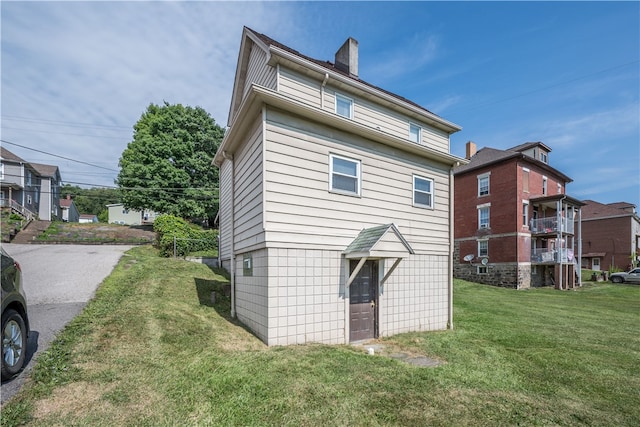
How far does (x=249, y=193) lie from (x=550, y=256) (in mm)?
25408

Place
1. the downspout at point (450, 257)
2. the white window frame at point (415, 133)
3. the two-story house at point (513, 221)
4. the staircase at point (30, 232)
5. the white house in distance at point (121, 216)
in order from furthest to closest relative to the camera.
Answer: the white house in distance at point (121, 216)
the two-story house at point (513, 221)
the staircase at point (30, 232)
the white window frame at point (415, 133)
the downspout at point (450, 257)

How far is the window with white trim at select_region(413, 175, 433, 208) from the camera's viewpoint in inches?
374

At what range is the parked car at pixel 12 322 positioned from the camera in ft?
12.3

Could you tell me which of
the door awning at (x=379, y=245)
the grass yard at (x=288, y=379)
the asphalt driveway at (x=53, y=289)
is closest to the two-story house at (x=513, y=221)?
the grass yard at (x=288, y=379)

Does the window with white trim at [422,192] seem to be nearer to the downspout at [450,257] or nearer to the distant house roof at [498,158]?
the downspout at [450,257]

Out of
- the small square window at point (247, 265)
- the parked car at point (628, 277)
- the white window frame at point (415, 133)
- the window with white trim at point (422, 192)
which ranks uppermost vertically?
the white window frame at point (415, 133)

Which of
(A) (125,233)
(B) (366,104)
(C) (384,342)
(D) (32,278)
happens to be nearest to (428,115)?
(B) (366,104)

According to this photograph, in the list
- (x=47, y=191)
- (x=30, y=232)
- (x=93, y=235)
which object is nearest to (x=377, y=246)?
(x=93, y=235)

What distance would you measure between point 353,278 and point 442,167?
5.35 meters

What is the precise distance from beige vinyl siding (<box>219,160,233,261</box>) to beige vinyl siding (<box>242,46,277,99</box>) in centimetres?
402

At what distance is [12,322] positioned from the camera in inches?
155

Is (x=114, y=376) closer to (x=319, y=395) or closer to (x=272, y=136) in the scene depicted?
(x=319, y=395)

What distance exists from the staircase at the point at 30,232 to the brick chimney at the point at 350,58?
22816mm

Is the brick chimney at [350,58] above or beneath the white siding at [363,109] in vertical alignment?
above
